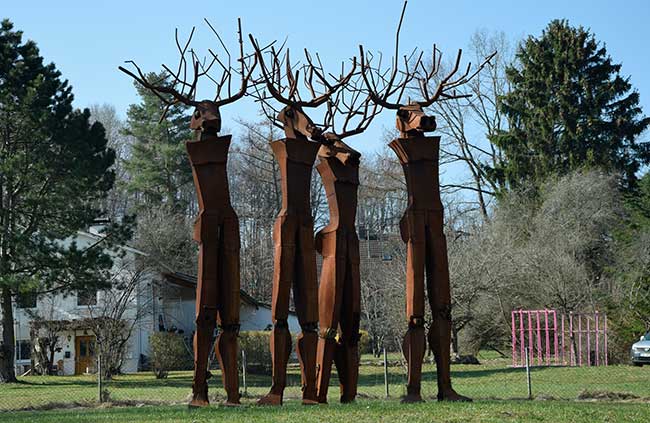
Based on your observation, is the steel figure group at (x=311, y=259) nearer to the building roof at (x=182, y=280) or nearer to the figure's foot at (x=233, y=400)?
the figure's foot at (x=233, y=400)

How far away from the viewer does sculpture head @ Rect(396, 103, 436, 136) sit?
16.4m

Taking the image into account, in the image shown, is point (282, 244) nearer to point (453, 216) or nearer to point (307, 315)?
point (307, 315)

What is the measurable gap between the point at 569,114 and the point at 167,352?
22763 mm

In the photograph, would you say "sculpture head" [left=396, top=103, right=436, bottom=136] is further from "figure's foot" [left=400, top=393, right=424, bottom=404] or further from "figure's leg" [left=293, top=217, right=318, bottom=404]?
"figure's foot" [left=400, top=393, right=424, bottom=404]

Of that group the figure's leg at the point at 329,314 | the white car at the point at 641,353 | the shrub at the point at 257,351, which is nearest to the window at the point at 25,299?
the shrub at the point at 257,351

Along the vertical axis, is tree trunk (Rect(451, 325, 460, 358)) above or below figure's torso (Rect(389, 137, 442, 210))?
below

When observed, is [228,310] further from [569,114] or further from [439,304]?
[569,114]

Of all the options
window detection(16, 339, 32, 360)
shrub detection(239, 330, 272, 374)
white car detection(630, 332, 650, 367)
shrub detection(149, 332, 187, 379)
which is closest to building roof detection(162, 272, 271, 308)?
shrub detection(149, 332, 187, 379)

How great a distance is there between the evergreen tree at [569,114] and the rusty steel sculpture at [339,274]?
34506 millimetres

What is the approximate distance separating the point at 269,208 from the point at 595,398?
41906mm

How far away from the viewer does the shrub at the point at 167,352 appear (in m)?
40.3

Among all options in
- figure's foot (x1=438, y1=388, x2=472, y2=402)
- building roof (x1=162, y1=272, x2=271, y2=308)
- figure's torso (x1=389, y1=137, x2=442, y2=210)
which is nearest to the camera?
figure's foot (x1=438, y1=388, x2=472, y2=402)

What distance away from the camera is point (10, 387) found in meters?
34.1

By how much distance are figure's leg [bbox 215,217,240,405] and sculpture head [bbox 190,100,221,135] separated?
4.85 ft
